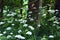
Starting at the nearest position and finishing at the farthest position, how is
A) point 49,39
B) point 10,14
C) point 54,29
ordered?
point 49,39
point 54,29
point 10,14

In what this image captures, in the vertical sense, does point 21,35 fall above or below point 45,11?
below

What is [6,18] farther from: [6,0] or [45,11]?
[6,0]

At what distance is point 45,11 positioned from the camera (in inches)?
243

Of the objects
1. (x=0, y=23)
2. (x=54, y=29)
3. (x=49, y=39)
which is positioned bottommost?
(x=49, y=39)

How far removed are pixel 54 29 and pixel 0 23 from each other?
1.34 metres

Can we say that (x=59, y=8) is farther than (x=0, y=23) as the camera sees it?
Yes

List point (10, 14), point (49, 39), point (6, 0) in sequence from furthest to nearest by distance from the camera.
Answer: point (6, 0) < point (10, 14) < point (49, 39)

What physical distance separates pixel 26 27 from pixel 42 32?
464 mm

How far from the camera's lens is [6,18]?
20.1 ft

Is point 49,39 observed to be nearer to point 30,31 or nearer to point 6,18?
point 30,31

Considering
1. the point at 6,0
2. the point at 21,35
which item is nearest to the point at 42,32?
the point at 21,35

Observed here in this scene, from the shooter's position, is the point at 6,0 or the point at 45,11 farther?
the point at 6,0

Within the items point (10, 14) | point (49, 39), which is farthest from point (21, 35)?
point (10, 14)

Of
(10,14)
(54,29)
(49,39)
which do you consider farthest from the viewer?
(10,14)
